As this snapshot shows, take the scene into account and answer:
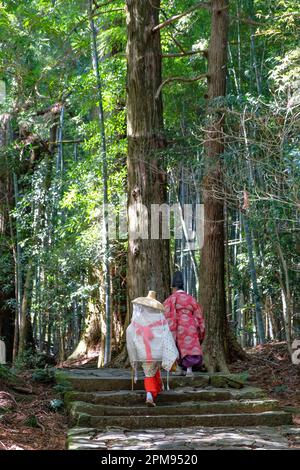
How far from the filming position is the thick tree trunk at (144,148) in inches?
353

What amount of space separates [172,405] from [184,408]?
0.13 meters

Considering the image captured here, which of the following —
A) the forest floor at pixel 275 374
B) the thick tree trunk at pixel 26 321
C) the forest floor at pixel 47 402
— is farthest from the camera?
the thick tree trunk at pixel 26 321

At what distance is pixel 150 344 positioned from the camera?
689 cm

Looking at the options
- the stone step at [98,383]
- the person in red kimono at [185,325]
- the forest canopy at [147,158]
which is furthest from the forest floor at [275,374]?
the stone step at [98,383]

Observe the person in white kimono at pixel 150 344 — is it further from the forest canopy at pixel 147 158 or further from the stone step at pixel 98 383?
the forest canopy at pixel 147 158

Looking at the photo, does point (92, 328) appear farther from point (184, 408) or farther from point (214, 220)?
point (184, 408)

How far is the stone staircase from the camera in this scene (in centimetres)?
635

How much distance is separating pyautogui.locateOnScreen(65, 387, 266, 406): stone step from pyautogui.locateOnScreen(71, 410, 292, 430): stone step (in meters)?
0.41

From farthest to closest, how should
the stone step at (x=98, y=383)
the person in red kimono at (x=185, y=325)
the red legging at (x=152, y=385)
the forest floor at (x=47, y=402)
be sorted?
the person in red kimono at (x=185, y=325) < the stone step at (x=98, y=383) < the red legging at (x=152, y=385) < the forest floor at (x=47, y=402)

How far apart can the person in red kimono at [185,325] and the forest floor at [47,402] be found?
113cm

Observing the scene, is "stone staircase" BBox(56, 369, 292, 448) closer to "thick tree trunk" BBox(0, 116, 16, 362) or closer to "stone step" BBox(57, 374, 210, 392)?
"stone step" BBox(57, 374, 210, 392)

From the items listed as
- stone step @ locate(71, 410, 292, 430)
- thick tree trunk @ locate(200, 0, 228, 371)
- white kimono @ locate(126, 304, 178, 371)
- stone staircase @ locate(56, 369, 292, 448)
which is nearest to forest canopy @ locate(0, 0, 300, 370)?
thick tree trunk @ locate(200, 0, 228, 371)

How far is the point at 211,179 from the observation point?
8922 millimetres
